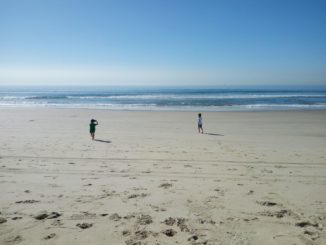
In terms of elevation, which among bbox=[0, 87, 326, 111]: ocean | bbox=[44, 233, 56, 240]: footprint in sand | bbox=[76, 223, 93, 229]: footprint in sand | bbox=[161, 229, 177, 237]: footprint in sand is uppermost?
bbox=[0, 87, 326, 111]: ocean

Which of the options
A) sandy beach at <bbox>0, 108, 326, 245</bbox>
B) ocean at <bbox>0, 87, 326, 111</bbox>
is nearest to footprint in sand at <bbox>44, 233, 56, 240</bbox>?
sandy beach at <bbox>0, 108, 326, 245</bbox>

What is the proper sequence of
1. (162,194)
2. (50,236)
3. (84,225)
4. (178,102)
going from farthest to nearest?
(178,102) < (162,194) < (84,225) < (50,236)

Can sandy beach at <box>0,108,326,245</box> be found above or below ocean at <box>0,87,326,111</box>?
below

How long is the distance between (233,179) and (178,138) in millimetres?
6843

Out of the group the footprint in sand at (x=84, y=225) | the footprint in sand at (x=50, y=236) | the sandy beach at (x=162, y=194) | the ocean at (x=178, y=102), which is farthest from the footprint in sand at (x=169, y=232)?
the ocean at (x=178, y=102)

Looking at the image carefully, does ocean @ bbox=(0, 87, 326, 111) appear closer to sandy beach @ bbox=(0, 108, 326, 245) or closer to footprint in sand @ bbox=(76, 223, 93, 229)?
sandy beach @ bbox=(0, 108, 326, 245)

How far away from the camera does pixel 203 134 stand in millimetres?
15133

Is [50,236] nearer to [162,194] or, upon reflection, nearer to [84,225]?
[84,225]

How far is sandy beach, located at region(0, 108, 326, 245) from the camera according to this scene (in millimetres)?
4312

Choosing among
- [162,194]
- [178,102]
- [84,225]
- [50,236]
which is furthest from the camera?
[178,102]

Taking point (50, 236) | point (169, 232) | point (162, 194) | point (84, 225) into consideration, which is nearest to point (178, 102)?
point (162, 194)

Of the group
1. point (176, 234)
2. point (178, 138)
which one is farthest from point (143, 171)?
point (178, 138)

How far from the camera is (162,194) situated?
595 cm

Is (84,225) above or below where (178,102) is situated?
below
